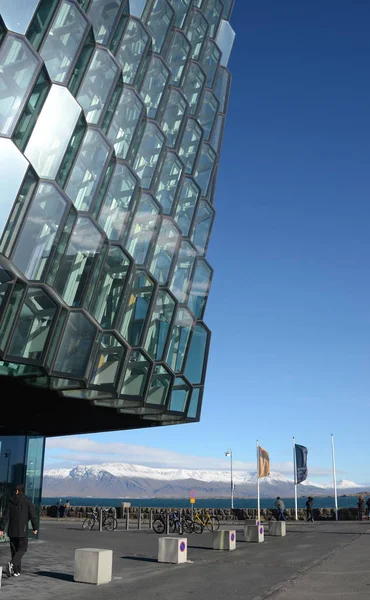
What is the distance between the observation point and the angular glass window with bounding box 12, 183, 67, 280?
1604 cm

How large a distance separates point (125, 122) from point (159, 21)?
5578 millimetres

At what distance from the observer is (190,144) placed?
26.7 meters

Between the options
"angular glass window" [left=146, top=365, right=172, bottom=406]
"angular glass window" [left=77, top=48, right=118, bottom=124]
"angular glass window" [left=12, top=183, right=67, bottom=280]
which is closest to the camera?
"angular glass window" [left=12, top=183, right=67, bottom=280]

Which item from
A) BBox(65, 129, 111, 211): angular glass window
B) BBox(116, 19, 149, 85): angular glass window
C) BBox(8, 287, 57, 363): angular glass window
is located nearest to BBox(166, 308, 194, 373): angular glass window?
BBox(65, 129, 111, 211): angular glass window

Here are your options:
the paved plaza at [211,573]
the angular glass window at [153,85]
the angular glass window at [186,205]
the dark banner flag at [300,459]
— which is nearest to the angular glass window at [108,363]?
the paved plaza at [211,573]

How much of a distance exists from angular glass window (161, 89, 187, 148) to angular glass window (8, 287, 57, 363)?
10.5 metres

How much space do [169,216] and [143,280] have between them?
11.5 ft

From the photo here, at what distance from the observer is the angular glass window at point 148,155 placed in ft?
75.0

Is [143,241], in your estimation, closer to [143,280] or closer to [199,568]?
[143,280]

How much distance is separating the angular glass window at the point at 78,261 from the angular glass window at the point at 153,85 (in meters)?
6.89

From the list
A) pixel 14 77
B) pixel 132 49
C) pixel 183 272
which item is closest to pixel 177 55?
pixel 132 49

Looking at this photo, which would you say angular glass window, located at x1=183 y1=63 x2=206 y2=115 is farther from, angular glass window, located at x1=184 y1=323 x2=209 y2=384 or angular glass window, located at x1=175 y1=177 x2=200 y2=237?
angular glass window, located at x1=184 y1=323 x2=209 y2=384

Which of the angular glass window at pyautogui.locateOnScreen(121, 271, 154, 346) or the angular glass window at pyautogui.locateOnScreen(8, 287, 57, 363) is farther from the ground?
the angular glass window at pyautogui.locateOnScreen(121, 271, 154, 346)

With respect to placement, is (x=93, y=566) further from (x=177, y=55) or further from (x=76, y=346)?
(x=177, y=55)
